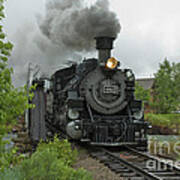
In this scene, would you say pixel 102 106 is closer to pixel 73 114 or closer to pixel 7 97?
pixel 73 114

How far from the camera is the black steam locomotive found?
9.34 m

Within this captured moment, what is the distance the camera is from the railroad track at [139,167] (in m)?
6.07

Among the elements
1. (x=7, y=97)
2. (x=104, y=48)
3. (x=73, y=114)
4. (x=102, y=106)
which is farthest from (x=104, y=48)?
(x=7, y=97)

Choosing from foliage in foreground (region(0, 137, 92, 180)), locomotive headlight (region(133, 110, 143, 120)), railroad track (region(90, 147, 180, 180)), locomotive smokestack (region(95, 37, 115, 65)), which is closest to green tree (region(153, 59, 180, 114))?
locomotive headlight (region(133, 110, 143, 120))

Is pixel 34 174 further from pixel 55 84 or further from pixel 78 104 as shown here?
pixel 55 84

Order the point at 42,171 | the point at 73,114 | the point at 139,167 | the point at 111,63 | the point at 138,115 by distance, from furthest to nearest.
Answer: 1. the point at 138,115
2. the point at 111,63
3. the point at 73,114
4. the point at 139,167
5. the point at 42,171

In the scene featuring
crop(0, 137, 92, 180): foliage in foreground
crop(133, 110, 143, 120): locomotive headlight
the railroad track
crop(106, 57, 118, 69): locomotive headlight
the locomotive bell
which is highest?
the locomotive bell

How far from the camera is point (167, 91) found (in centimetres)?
2858

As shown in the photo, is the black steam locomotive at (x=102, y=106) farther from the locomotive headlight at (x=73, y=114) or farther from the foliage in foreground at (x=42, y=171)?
the foliage in foreground at (x=42, y=171)

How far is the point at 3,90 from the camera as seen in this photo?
3.80 m

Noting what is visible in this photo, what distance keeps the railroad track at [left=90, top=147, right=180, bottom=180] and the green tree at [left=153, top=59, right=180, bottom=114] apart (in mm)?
20513

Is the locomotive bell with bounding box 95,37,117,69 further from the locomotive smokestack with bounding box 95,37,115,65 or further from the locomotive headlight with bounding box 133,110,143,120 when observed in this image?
the locomotive headlight with bounding box 133,110,143,120

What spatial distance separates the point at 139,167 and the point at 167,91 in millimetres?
23182

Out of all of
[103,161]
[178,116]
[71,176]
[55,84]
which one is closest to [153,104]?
[178,116]
